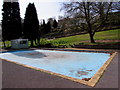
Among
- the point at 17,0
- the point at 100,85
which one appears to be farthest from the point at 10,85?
the point at 17,0

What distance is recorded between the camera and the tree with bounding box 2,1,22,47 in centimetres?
2170

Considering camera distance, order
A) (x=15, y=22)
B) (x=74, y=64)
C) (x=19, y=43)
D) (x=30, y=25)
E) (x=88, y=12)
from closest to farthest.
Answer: (x=74, y=64) < (x=88, y=12) < (x=19, y=43) < (x=15, y=22) < (x=30, y=25)

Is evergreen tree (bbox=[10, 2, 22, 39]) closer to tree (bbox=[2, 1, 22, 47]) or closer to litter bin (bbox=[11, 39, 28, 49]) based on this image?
tree (bbox=[2, 1, 22, 47])

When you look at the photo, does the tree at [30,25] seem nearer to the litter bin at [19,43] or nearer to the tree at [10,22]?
the tree at [10,22]

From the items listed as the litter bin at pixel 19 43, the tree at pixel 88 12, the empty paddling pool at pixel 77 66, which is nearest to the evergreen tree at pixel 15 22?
the litter bin at pixel 19 43

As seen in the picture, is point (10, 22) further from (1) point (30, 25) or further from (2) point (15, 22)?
(1) point (30, 25)

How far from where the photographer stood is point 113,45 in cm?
1245

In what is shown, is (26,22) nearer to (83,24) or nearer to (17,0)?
(17,0)

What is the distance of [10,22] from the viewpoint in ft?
72.0

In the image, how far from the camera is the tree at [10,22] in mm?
21703

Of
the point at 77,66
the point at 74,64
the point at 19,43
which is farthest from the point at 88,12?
the point at 19,43

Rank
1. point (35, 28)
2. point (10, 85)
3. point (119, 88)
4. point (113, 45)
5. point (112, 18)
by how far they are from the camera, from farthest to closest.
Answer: point (35, 28) → point (112, 18) → point (113, 45) → point (10, 85) → point (119, 88)

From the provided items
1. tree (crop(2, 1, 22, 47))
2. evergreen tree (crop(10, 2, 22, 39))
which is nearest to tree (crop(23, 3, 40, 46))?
evergreen tree (crop(10, 2, 22, 39))

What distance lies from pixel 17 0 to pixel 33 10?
15.1 feet
